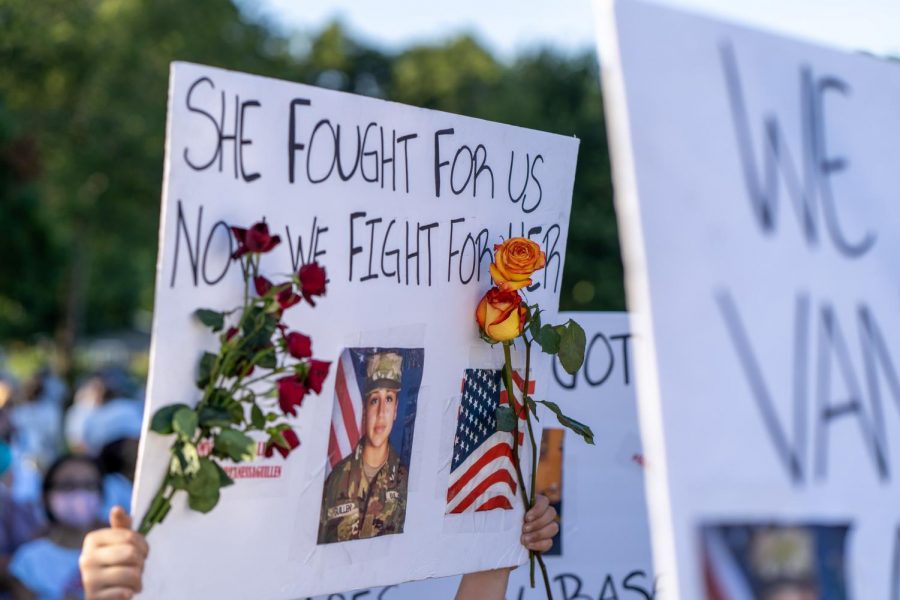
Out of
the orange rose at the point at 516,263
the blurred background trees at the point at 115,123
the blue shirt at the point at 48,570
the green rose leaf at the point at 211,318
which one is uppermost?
the blurred background trees at the point at 115,123

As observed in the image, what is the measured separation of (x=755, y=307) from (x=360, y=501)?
3.09ft

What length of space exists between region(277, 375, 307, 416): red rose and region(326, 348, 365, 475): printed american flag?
178 millimetres

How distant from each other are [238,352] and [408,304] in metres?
0.51

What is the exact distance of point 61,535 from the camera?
5258 mm

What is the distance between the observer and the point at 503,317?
2.57 meters

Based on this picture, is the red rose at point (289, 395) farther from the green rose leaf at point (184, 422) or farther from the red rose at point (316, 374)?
the green rose leaf at point (184, 422)

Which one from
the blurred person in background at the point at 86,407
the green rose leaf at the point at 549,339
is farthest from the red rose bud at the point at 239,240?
the blurred person in background at the point at 86,407

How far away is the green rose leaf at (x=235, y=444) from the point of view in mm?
1984

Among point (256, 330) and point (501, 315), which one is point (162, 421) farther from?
point (501, 315)

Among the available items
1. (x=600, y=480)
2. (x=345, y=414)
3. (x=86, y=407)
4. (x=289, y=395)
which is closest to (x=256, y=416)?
(x=289, y=395)

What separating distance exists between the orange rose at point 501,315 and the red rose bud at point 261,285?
2.03 ft

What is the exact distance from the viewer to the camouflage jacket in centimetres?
231

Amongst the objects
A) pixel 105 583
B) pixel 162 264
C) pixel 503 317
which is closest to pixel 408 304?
pixel 503 317

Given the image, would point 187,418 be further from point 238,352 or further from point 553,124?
point 553,124
